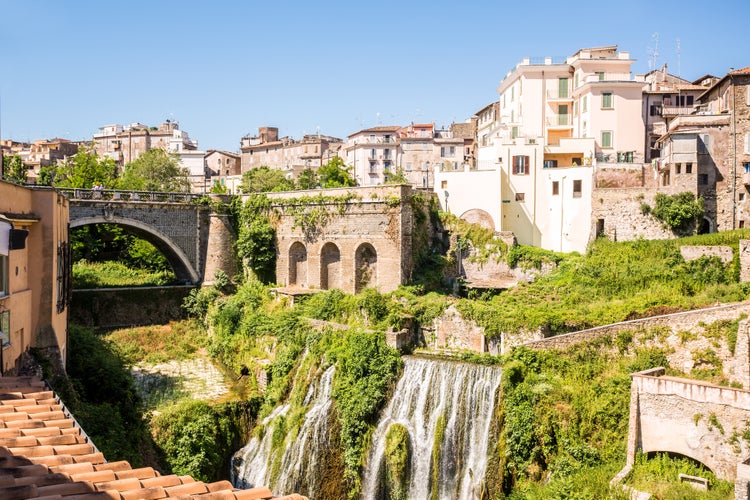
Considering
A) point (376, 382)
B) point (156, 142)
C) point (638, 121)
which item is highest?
point (156, 142)

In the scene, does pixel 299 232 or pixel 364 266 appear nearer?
pixel 364 266

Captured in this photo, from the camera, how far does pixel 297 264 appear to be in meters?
33.8

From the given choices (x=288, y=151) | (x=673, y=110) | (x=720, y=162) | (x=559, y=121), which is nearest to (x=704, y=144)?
(x=720, y=162)

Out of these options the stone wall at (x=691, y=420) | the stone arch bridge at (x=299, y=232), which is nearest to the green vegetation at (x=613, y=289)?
the stone wall at (x=691, y=420)

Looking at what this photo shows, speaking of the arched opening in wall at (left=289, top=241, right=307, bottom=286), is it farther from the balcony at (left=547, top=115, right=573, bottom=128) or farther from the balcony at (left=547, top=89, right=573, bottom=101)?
the balcony at (left=547, top=89, right=573, bottom=101)

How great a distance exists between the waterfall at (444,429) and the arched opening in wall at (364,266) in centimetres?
923

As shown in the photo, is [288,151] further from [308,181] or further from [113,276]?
[113,276]

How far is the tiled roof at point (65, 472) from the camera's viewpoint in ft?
21.5

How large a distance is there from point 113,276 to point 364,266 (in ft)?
50.3

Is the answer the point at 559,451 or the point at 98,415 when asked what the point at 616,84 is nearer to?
the point at 559,451

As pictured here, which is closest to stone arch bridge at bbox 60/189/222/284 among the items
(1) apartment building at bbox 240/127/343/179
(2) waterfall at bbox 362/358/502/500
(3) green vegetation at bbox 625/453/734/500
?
(2) waterfall at bbox 362/358/502/500

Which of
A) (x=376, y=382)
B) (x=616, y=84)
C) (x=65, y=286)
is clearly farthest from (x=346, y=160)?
(x=65, y=286)

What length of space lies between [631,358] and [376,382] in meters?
7.70

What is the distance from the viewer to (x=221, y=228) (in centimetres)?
3566
